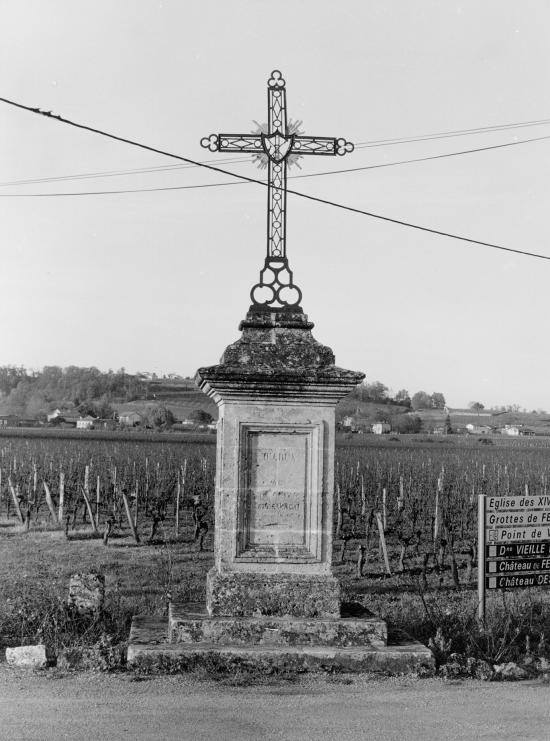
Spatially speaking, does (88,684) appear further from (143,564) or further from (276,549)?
(143,564)

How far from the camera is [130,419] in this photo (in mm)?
55094

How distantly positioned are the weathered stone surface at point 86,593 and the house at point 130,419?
155 feet

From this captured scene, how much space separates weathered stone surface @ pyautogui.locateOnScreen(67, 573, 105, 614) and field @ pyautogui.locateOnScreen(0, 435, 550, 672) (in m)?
0.12

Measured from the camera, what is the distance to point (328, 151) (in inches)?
302

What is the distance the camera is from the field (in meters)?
7.77

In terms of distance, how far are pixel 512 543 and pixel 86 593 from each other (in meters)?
3.83

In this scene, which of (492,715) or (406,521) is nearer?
(492,715)

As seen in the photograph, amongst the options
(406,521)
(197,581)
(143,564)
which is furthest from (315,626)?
(406,521)

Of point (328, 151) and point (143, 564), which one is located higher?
point (328, 151)

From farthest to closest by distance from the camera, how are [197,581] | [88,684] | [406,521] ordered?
[406,521] < [197,581] < [88,684]

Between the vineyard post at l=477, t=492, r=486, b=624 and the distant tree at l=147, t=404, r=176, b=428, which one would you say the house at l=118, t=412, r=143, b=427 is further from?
the vineyard post at l=477, t=492, r=486, b=624

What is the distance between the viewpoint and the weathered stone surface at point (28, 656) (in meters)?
6.54

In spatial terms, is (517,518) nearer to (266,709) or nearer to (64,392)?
(266,709)

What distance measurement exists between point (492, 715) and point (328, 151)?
15.1ft
